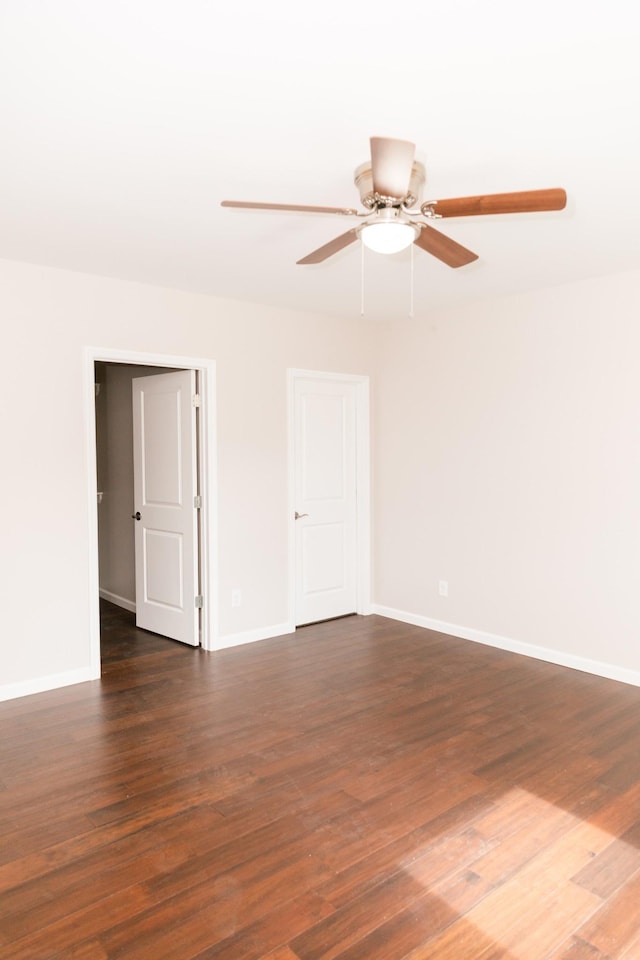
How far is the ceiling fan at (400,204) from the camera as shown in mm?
1916

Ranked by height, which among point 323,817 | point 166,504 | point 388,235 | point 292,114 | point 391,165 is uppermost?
point 292,114

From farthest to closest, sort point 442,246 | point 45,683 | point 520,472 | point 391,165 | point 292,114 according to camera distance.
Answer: point 520,472, point 45,683, point 442,246, point 292,114, point 391,165

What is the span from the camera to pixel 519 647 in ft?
15.0

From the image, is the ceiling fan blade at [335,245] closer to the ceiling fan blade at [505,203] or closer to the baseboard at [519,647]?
the ceiling fan blade at [505,203]

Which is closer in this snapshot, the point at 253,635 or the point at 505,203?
the point at 505,203

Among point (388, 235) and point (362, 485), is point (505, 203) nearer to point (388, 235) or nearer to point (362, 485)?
point (388, 235)

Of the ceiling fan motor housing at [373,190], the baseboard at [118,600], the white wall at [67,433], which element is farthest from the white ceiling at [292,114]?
the baseboard at [118,600]

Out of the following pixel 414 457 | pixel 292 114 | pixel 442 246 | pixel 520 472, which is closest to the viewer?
pixel 292 114

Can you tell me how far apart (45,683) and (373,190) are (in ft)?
11.0

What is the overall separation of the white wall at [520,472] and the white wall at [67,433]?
134 cm

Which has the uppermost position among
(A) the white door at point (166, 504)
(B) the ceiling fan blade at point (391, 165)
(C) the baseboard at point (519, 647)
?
(B) the ceiling fan blade at point (391, 165)

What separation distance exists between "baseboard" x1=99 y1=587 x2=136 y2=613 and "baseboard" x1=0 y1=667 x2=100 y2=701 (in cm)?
178

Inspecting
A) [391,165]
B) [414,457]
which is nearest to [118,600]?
[414,457]

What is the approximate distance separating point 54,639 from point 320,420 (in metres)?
2.60
